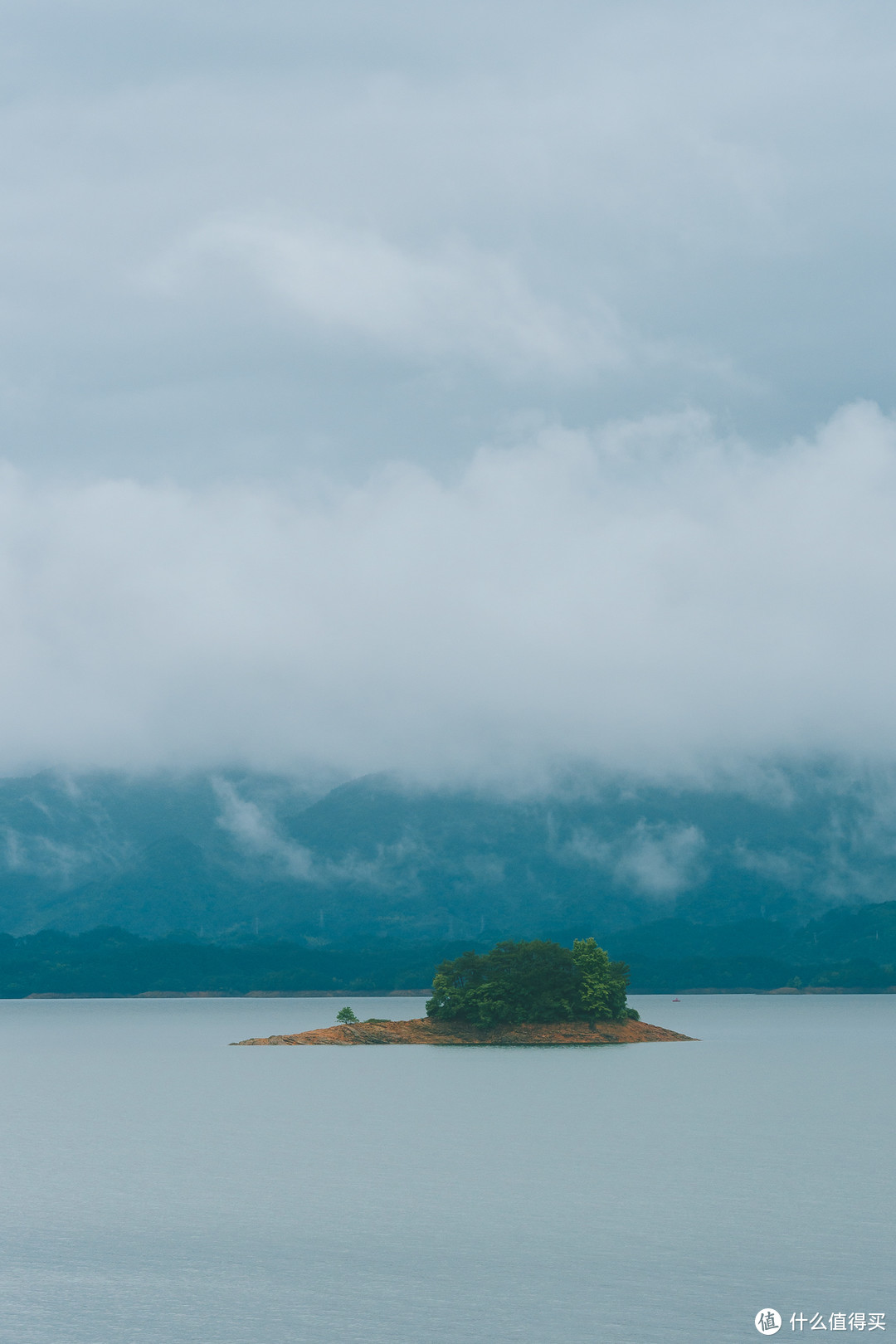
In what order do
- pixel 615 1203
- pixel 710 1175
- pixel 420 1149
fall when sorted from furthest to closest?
pixel 420 1149
pixel 710 1175
pixel 615 1203

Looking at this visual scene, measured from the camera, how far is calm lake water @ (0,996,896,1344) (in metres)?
53.2

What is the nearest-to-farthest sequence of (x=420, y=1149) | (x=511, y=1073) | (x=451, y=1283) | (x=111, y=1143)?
(x=451, y=1283), (x=420, y=1149), (x=111, y=1143), (x=511, y=1073)

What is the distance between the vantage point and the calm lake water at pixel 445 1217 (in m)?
53.2

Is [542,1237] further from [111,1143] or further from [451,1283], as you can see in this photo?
[111,1143]

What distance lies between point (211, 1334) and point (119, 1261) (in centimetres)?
1452

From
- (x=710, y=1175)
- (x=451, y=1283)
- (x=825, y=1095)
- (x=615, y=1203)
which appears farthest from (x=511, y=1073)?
(x=451, y=1283)

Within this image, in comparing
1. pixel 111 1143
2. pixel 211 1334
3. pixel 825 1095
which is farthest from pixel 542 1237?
pixel 825 1095

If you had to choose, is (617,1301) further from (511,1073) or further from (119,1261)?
(511,1073)

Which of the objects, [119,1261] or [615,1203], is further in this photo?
[615,1203]

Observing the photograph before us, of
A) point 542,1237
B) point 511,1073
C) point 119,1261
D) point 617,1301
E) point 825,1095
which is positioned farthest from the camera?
point 511,1073

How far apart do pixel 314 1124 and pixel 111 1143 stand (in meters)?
18.5

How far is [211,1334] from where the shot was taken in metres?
50.6

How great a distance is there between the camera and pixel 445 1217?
7525 centimetres

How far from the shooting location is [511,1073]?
174 metres
